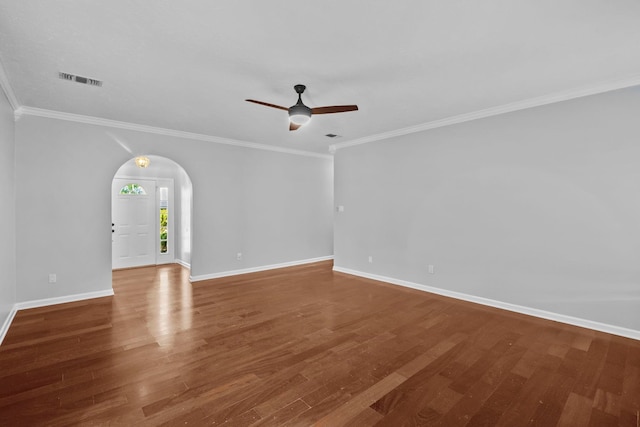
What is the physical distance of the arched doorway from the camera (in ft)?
21.5

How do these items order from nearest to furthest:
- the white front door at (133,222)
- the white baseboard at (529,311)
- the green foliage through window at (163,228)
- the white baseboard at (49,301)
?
the white baseboard at (529,311)
the white baseboard at (49,301)
the white front door at (133,222)
the green foliage through window at (163,228)

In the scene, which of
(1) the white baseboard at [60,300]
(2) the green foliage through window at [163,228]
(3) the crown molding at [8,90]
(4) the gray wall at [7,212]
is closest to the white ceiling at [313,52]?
(3) the crown molding at [8,90]

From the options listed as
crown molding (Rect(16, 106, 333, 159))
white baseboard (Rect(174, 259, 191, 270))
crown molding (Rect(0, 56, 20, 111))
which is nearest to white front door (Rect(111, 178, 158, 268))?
white baseboard (Rect(174, 259, 191, 270))

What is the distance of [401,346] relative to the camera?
299 centimetres

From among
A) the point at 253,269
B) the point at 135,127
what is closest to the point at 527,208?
the point at 253,269

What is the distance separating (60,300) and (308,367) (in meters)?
4.01

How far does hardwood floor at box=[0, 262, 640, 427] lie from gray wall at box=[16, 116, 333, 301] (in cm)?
70

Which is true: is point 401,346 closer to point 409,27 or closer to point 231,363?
point 231,363

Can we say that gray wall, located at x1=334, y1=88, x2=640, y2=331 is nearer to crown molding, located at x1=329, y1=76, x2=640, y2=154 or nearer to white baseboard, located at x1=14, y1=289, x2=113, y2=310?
crown molding, located at x1=329, y1=76, x2=640, y2=154

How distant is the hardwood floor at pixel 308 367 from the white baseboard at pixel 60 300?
0.51 feet

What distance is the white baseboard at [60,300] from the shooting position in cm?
404

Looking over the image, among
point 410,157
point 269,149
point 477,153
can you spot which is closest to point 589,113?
point 477,153

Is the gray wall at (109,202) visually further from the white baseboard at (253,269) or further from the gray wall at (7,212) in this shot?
the gray wall at (7,212)

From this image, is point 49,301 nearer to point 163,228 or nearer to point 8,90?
point 8,90
